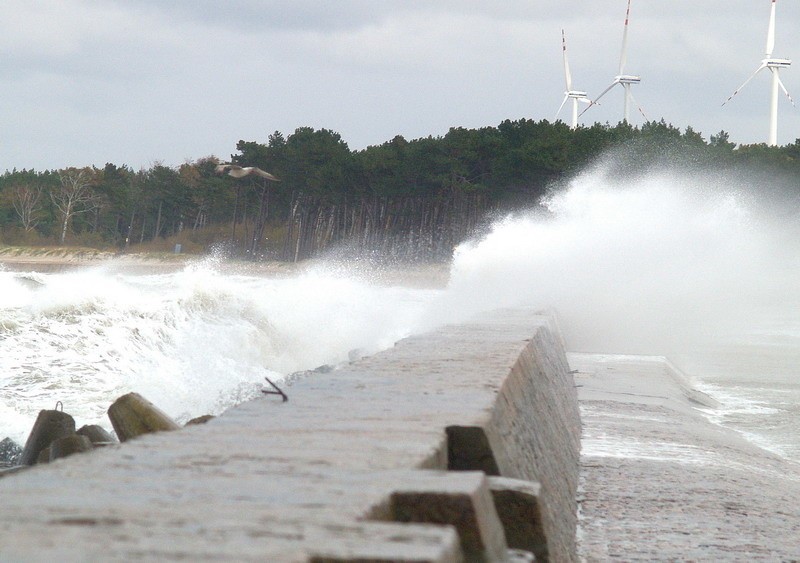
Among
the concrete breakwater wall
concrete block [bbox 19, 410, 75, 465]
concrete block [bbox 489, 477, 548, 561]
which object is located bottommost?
concrete block [bbox 19, 410, 75, 465]

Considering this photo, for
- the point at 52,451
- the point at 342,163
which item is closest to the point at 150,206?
the point at 342,163

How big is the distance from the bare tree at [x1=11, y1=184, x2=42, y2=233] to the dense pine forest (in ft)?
0.75

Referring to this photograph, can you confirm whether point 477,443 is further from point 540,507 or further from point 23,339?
point 23,339

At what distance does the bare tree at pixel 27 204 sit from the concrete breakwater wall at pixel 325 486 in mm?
109193

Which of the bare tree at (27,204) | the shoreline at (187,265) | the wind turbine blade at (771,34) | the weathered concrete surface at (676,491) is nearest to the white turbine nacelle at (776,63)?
the wind turbine blade at (771,34)

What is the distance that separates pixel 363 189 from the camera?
8012cm

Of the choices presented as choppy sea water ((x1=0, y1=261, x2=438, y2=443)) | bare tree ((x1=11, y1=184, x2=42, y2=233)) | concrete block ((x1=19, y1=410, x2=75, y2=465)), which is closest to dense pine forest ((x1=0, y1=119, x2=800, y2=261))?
bare tree ((x1=11, y1=184, x2=42, y2=233))

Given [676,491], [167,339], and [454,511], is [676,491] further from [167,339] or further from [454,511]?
[167,339]

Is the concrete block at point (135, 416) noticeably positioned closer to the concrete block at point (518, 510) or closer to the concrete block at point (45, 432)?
the concrete block at point (45, 432)

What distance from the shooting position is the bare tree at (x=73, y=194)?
10712cm

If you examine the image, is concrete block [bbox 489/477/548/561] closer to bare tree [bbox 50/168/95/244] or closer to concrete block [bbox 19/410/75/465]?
concrete block [bbox 19/410/75/465]

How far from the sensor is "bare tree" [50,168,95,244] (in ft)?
351

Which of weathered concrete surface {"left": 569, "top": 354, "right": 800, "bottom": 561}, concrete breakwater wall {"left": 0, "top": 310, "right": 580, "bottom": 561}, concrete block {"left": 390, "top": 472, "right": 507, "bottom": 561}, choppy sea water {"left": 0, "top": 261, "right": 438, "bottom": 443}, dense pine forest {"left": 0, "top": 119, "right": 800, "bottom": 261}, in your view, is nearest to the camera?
concrete breakwater wall {"left": 0, "top": 310, "right": 580, "bottom": 561}

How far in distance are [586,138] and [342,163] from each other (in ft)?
61.9
